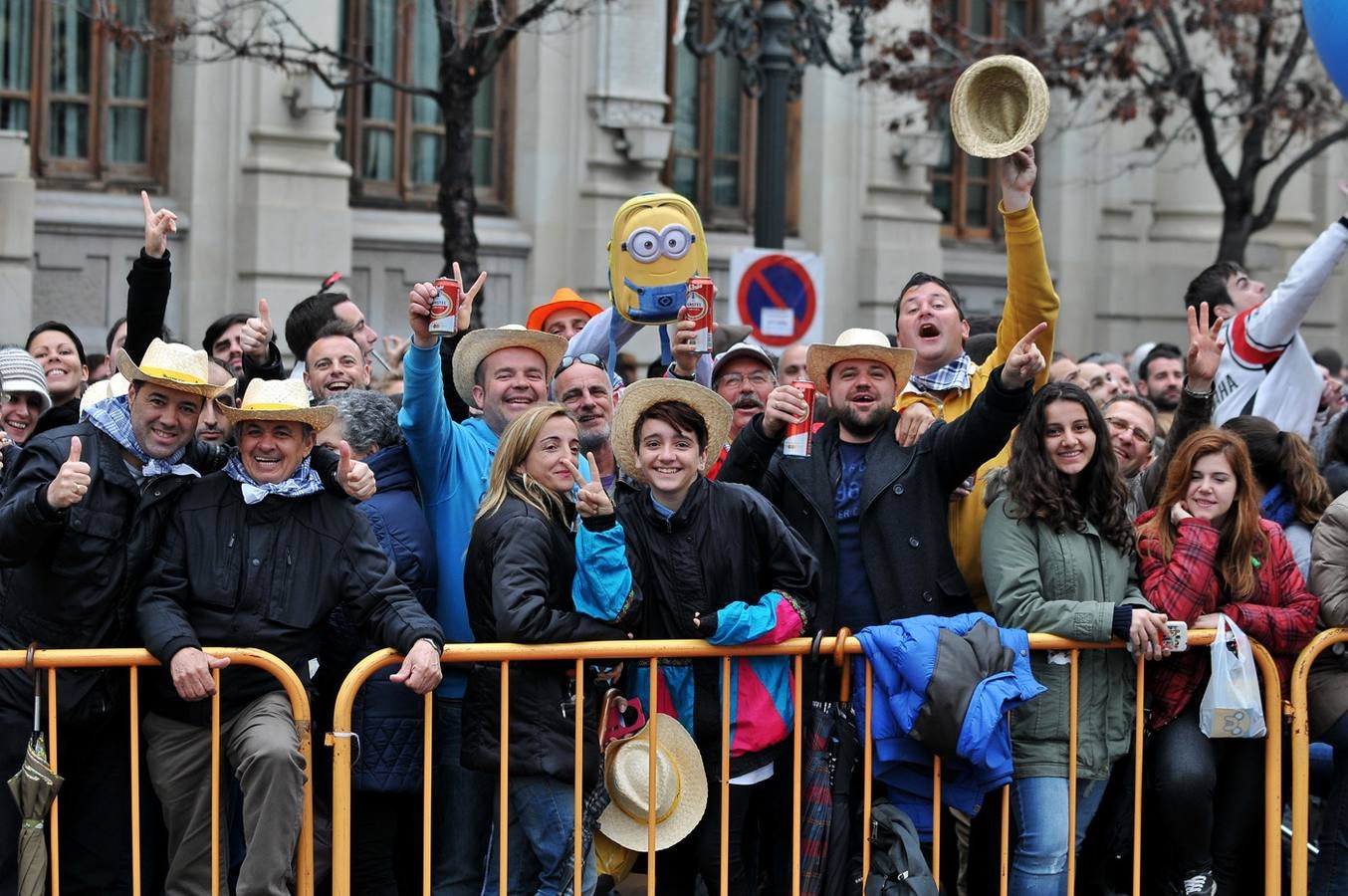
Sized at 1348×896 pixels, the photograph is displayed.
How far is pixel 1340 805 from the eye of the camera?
6512mm

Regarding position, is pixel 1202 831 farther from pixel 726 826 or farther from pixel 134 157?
pixel 134 157

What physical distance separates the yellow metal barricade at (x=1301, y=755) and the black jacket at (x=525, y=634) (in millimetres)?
2252

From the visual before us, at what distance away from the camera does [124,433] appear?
5.72m

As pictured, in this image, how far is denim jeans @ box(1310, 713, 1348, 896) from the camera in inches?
254

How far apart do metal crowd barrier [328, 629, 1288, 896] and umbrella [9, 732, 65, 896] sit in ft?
2.67

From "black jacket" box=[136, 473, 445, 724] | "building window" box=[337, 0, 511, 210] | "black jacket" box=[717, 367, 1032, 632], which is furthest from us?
"building window" box=[337, 0, 511, 210]

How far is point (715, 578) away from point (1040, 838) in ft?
4.36

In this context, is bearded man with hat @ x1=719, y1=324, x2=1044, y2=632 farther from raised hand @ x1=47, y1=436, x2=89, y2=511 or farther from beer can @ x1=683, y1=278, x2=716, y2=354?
raised hand @ x1=47, y1=436, x2=89, y2=511

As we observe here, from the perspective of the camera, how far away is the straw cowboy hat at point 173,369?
5666 mm

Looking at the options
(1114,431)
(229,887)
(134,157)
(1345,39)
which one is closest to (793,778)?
(229,887)

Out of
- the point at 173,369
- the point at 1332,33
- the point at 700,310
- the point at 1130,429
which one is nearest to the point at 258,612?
the point at 173,369

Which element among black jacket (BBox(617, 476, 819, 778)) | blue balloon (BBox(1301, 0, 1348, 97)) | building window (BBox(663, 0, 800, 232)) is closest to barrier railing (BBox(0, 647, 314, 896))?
black jacket (BBox(617, 476, 819, 778))

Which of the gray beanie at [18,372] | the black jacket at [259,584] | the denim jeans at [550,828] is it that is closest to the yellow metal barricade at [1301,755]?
the denim jeans at [550,828]

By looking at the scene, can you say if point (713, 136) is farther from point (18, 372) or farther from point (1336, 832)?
point (1336, 832)
